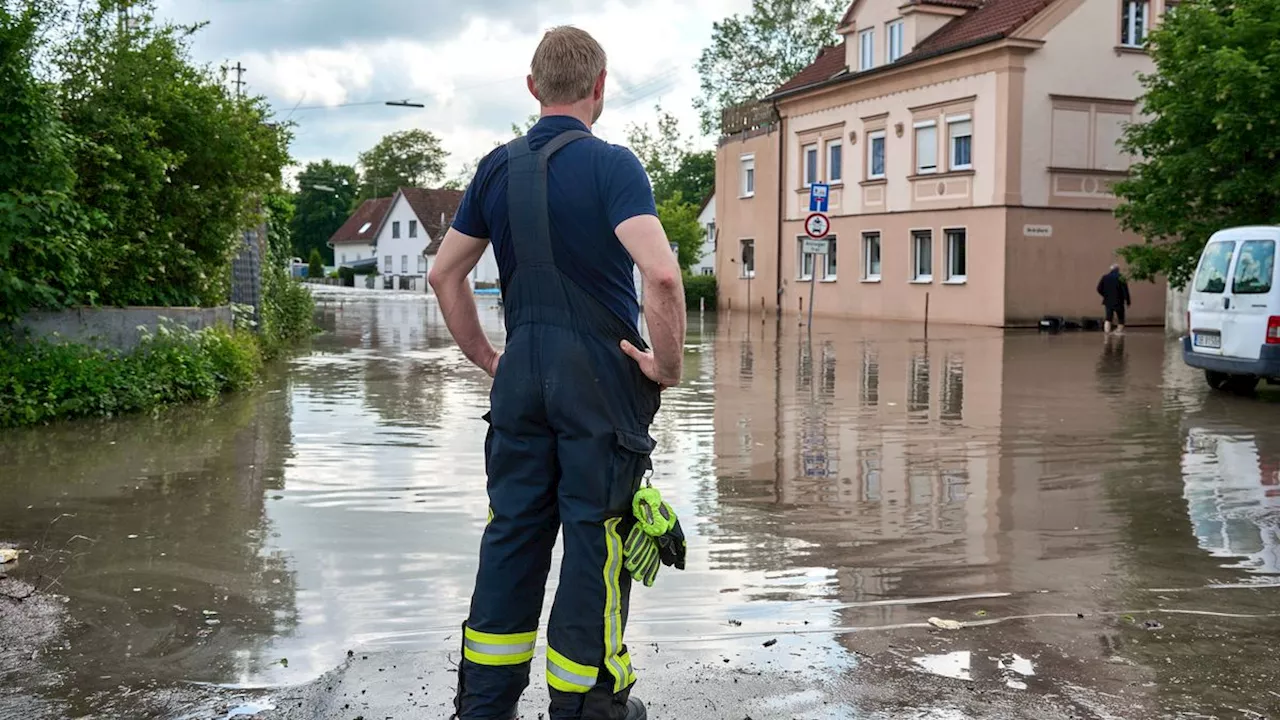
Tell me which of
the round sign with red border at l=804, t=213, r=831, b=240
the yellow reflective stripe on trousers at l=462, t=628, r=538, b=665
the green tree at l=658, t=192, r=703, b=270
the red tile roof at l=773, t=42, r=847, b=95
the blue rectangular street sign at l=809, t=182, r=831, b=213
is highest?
the red tile roof at l=773, t=42, r=847, b=95

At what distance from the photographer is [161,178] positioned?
13.4 m

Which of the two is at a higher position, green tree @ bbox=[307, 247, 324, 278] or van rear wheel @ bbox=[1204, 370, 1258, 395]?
green tree @ bbox=[307, 247, 324, 278]

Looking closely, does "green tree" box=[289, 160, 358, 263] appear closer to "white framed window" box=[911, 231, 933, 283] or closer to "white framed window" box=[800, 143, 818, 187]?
"white framed window" box=[800, 143, 818, 187]

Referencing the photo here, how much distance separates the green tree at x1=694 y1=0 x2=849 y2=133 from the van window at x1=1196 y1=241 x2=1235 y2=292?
50.0 metres

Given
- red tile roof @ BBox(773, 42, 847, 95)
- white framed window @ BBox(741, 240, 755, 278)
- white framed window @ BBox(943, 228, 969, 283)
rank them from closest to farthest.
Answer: white framed window @ BBox(943, 228, 969, 283) → red tile roof @ BBox(773, 42, 847, 95) → white framed window @ BBox(741, 240, 755, 278)

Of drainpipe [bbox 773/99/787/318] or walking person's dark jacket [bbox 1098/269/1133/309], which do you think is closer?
walking person's dark jacket [bbox 1098/269/1133/309]

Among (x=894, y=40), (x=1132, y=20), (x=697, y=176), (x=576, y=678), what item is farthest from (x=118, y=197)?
(x=697, y=176)

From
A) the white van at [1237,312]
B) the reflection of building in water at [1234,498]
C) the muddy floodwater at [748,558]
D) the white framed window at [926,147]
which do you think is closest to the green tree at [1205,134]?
the white van at [1237,312]

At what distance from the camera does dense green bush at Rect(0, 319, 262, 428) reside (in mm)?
11102

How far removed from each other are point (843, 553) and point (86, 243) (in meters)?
8.07

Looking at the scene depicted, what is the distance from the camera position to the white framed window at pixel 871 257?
39.2m

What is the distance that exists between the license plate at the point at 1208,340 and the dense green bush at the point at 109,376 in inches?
438

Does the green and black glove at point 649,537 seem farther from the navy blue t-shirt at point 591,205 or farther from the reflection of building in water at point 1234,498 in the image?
the reflection of building in water at point 1234,498

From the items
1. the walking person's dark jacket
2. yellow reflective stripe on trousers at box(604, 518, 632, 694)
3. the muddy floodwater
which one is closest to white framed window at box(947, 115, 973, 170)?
the walking person's dark jacket
